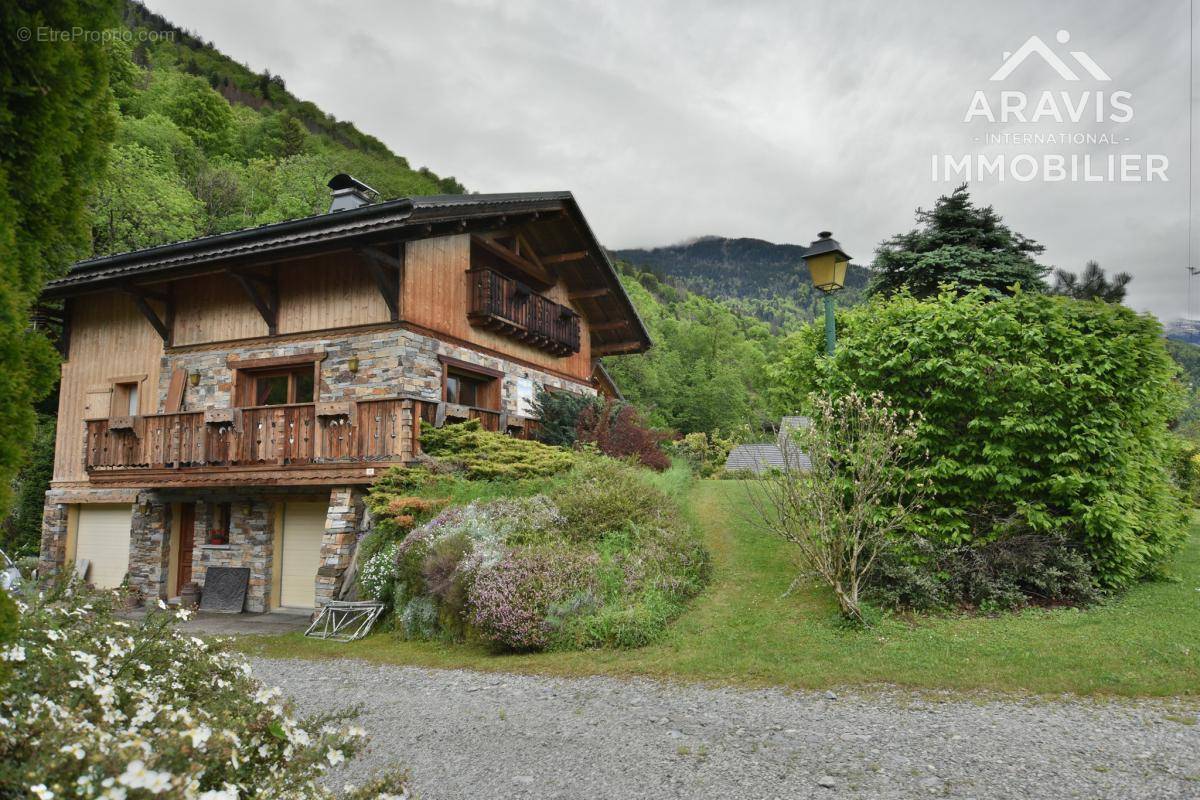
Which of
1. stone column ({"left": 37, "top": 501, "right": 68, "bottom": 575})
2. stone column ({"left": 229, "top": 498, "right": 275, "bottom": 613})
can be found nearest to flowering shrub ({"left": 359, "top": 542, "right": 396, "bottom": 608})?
stone column ({"left": 229, "top": 498, "right": 275, "bottom": 613})

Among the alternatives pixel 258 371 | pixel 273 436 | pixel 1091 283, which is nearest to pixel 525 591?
pixel 273 436

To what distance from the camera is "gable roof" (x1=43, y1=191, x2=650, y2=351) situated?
1145cm

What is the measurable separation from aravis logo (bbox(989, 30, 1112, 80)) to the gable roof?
352 inches

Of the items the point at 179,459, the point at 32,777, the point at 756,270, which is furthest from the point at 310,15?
the point at 756,270

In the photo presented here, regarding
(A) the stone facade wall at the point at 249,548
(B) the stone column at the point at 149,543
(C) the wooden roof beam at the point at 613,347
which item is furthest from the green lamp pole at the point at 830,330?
(B) the stone column at the point at 149,543

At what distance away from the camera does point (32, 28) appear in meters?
2.89

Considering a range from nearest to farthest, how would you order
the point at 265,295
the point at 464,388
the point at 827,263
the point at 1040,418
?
1. the point at 1040,418
2. the point at 827,263
3. the point at 265,295
4. the point at 464,388

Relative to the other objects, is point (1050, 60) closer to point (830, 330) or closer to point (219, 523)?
point (830, 330)

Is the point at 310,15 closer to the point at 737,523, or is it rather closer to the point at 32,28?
the point at 737,523

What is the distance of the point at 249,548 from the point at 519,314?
753 cm

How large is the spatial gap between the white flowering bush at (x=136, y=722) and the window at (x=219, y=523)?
1033 centimetres

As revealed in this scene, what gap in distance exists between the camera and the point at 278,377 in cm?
1380

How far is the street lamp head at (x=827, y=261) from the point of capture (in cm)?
884

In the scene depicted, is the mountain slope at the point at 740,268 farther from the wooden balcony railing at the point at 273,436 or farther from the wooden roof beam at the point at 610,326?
the wooden balcony railing at the point at 273,436
